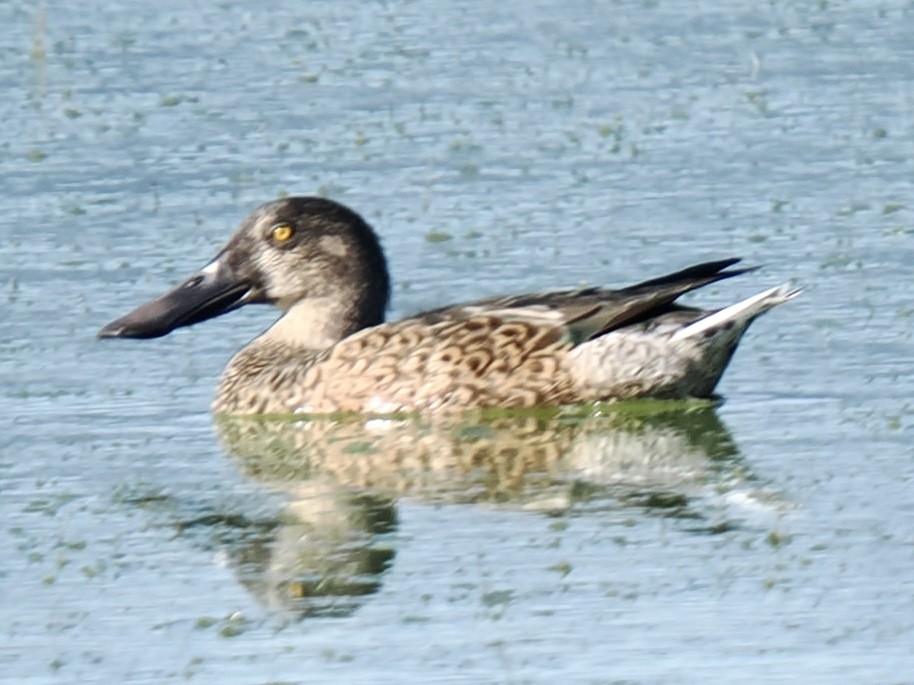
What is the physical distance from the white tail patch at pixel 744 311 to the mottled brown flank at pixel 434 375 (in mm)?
498

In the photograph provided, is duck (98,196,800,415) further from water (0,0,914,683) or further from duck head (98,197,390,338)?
water (0,0,914,683)

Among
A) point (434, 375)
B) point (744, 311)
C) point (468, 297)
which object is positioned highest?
point (744, 311)

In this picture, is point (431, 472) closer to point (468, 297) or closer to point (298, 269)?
point (298, 269)

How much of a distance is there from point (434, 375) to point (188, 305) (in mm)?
1170

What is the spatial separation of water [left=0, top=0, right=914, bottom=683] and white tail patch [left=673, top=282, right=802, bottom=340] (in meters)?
0.30

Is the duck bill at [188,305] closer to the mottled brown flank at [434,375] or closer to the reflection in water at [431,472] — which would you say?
the mottled brown flank at [434,375]

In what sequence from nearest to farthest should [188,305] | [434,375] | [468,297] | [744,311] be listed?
[744,311] → [434,375] → [188,305] → [468,297]

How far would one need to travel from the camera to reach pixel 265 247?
1157 cm

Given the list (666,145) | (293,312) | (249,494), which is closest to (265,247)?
(293,312)

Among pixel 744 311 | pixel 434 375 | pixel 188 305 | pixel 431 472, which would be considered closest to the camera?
pixel 431 472

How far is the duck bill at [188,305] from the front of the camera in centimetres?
1136

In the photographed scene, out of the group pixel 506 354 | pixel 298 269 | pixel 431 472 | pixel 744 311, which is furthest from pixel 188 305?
pixel 744 311

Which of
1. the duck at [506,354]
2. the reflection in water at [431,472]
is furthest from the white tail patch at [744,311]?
the reflection in water at [431,472]

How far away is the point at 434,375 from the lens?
10859 mm
